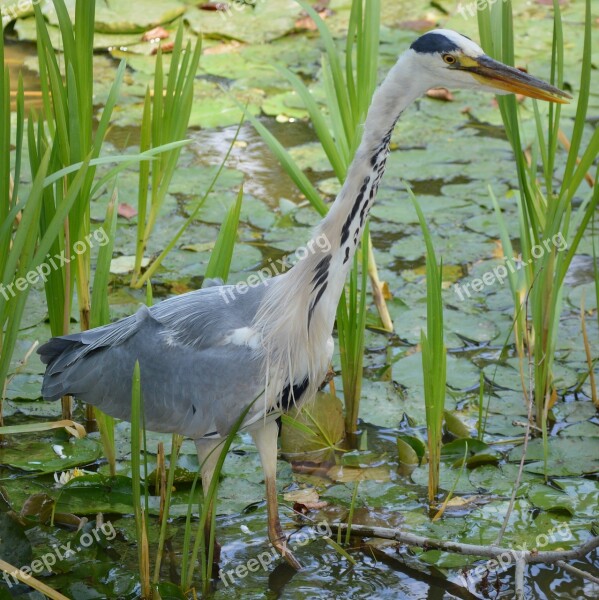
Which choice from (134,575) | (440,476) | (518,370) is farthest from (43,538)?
(518,370)

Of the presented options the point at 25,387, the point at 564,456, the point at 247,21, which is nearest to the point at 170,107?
the point at 25,387

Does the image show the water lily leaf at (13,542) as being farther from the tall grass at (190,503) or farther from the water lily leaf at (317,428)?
the water lily leaf at (317,428)

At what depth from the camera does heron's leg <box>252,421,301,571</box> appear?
3045mm

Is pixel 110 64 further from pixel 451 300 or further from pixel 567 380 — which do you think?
pixel 567 380

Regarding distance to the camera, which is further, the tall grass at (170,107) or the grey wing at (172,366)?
the tall grass at (170,107)

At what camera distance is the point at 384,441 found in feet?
12.1

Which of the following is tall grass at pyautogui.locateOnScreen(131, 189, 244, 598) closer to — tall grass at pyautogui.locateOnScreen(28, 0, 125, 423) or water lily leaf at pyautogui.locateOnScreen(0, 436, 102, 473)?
tall grass at pyautogui.locateOnScreen(28, 0, 125, 423)

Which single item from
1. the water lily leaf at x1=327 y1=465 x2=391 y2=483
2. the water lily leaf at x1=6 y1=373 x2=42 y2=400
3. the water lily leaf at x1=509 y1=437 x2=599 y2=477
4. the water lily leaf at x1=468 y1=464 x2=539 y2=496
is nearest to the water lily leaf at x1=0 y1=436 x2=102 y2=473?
the water lily leaf at x1=6 y1=373 x2=42 y2=400

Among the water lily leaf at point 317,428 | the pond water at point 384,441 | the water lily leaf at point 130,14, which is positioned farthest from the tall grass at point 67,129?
the water lily leaf at point 130,14

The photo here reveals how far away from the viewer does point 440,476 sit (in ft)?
11.2

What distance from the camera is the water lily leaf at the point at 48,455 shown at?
3372mm

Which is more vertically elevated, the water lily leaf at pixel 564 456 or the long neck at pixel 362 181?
the long neck at pixel 362 181

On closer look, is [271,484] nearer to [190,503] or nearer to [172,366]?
[172,366]

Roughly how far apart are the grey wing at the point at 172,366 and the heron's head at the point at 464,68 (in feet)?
3.07
